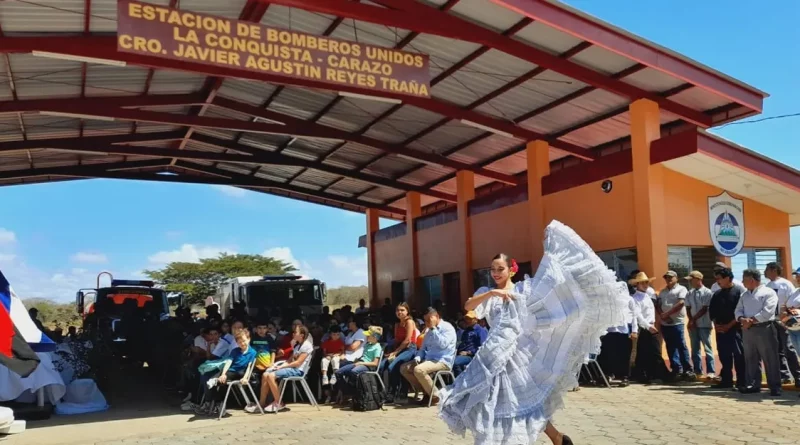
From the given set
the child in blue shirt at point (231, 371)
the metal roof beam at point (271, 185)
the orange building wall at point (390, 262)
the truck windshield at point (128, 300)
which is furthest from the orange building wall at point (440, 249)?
the child in blue shirt at point (231, 371)

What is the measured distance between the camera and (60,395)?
10.1 m

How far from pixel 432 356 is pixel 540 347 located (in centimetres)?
478

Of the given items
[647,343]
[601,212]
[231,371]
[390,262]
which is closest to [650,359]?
[647,343]

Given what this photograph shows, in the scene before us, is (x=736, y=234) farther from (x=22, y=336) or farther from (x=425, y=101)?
(x=22, y=336)

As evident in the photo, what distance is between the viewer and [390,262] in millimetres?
26156

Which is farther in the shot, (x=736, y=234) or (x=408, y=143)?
(x=408, y=143)

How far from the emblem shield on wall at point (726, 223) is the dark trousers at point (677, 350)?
310 centimetres

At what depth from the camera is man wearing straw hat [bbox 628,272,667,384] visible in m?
11.1

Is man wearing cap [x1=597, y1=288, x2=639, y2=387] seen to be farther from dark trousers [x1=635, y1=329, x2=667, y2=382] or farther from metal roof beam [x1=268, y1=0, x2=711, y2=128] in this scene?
metal roof beam [x1=268, y1=0, x2=711, y2=128]

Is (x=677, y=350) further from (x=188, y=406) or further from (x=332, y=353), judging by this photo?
(x=188, y=406)

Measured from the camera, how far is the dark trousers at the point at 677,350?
1108 centimetres

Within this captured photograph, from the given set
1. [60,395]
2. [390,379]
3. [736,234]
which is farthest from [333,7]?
[736,234]

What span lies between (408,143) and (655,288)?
8.72 meters

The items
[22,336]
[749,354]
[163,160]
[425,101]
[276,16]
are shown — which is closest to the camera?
[22,336]
